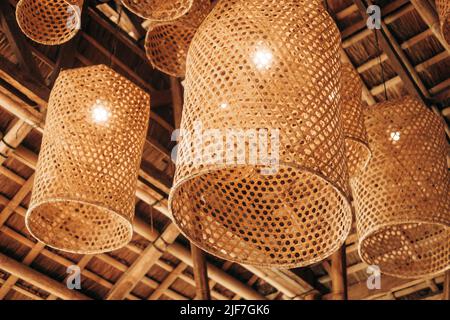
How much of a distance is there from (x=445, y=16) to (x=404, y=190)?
52 cm

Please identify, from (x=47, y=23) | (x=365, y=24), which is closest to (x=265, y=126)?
(x=47, y=23)

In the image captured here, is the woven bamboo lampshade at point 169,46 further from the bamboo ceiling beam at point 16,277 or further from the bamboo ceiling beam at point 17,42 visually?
the bamboo ceiling beam at point 16,277

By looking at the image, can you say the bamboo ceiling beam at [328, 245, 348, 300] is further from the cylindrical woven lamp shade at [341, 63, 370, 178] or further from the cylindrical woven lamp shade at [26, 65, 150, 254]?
the cylindrical woven lamp shade at [26, 65, 150, 254]

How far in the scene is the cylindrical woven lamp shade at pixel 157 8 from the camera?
72.1 inches

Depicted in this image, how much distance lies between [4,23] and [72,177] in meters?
1.90

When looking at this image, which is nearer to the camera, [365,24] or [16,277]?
[365,24]

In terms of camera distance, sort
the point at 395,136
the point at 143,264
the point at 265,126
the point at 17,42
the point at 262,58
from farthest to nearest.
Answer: the point at 143,264 < the point at 17,42 < the point at 395,136 < the point at 262,58 < the point at 265,126

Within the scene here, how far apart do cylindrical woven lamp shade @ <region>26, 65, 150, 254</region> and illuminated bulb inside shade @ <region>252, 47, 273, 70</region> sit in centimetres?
65

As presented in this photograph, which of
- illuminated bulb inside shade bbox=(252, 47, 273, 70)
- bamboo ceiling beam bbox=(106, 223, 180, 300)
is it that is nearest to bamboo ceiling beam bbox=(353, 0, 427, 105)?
bamboo ceiling beam bbox=(106, 223, 180, 300)

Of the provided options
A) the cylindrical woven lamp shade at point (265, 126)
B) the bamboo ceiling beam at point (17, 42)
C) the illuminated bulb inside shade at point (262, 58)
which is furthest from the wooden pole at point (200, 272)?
the illuminated bulb inside shade at point (262, 58)

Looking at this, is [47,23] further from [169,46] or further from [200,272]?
[200,272]

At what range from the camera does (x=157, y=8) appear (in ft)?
6.10
